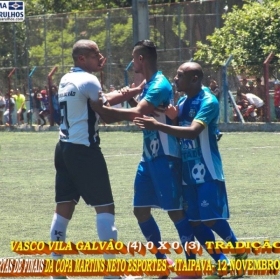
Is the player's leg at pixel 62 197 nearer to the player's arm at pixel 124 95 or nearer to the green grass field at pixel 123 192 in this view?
the player's arm at pixel 124 95

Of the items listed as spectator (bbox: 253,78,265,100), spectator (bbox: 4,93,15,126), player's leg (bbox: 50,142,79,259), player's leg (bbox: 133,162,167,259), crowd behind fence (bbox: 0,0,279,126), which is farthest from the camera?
spectator (bbox: 4,93,15,126)

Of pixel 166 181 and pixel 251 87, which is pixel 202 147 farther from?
pixel 251 87

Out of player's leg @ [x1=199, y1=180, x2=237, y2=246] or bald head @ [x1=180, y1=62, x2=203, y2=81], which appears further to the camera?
bald head @ [x1=180, y1=62, x2=203, y2=81]

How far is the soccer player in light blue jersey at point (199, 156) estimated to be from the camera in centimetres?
707

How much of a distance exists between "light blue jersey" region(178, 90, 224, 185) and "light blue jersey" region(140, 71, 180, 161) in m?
0.10

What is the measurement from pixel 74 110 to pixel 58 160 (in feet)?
1.62

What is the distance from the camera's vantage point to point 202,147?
7195 millimetres

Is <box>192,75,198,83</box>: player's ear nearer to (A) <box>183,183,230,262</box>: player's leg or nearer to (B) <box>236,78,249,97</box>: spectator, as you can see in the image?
(A) <box>183,183,230,262</box>: player's leg

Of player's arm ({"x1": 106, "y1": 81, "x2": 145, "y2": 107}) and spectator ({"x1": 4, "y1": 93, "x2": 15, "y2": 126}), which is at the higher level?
player's arm ({"x1": 106, "y1": 81, "x2": 145, "y2": 107})

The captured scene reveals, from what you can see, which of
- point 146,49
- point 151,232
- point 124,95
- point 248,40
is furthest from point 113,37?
point 151,232

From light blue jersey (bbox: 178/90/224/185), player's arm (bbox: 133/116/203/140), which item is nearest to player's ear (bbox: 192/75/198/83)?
light blue jersey (bbox: 178/90/224/185)

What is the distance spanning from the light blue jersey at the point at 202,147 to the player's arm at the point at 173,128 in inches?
3.0

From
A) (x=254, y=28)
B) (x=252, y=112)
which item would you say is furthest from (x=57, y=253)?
(x=254, y=28)

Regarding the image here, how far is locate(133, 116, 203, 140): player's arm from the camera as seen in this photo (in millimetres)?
7008
